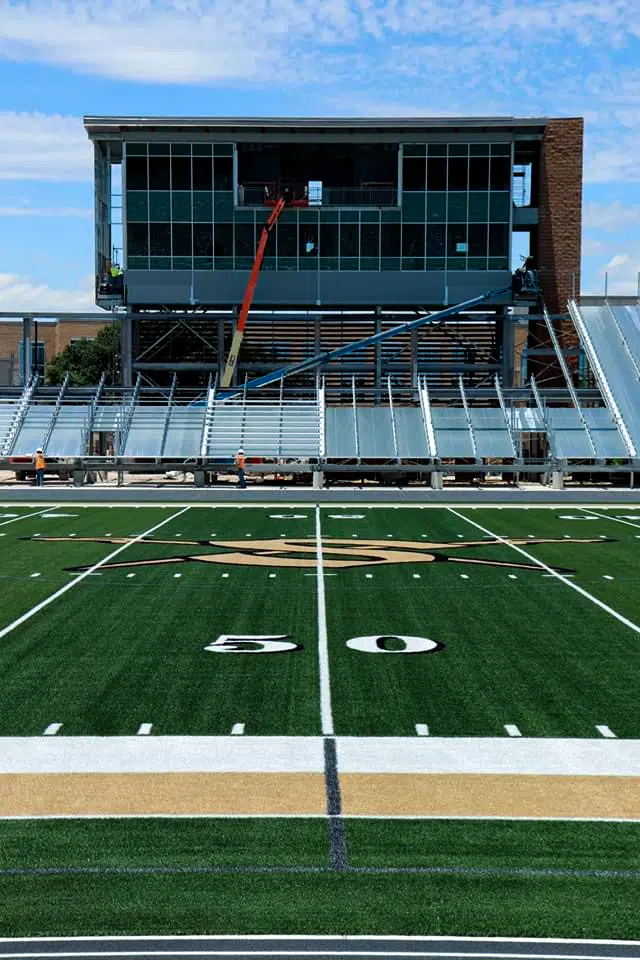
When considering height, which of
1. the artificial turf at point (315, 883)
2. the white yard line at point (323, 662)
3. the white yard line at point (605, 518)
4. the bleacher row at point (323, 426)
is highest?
the bleacher row at point (323, 426)

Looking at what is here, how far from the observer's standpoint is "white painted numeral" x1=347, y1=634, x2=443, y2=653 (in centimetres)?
1512

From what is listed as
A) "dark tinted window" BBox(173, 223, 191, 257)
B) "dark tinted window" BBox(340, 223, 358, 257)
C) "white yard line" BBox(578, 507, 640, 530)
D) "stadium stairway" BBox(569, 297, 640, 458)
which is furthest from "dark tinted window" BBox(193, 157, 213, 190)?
"white yard line" BBox(578, 507, 640, 530)

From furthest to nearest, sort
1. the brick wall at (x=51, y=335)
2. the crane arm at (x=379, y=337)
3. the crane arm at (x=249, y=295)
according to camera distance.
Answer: the brick wall at (x=51, y=335), the crane arm at (x=379, y=337), the crane arm at (x=249, y=295)

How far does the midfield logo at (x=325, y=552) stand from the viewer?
74.9 ft

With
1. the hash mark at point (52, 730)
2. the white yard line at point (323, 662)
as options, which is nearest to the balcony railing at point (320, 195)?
the white yard line at point (323, 662)

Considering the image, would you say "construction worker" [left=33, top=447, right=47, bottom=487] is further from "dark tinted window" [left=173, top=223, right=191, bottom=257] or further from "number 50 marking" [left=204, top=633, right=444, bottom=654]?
"number 50 marking" [left=204, top=633, right=444, bottom=654]

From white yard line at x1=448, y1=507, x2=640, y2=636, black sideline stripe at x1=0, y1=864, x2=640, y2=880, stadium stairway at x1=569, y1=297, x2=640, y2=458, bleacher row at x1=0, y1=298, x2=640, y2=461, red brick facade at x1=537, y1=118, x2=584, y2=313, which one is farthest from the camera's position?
red brick facade at x1=537, y1=118, x2=584, y2=313

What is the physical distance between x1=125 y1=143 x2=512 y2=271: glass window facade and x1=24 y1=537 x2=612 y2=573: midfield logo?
99.3ft

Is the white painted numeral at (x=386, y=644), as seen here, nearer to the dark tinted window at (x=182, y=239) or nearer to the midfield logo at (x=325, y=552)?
the midfield logo at (x=325, y=552)

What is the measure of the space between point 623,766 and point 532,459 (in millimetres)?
34526

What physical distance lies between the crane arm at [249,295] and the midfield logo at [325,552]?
1070 inches

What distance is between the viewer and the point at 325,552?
2462 centimetres

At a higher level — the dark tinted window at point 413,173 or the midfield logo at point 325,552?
the dark tinted window at point 413,173

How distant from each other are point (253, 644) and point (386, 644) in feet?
5.44
